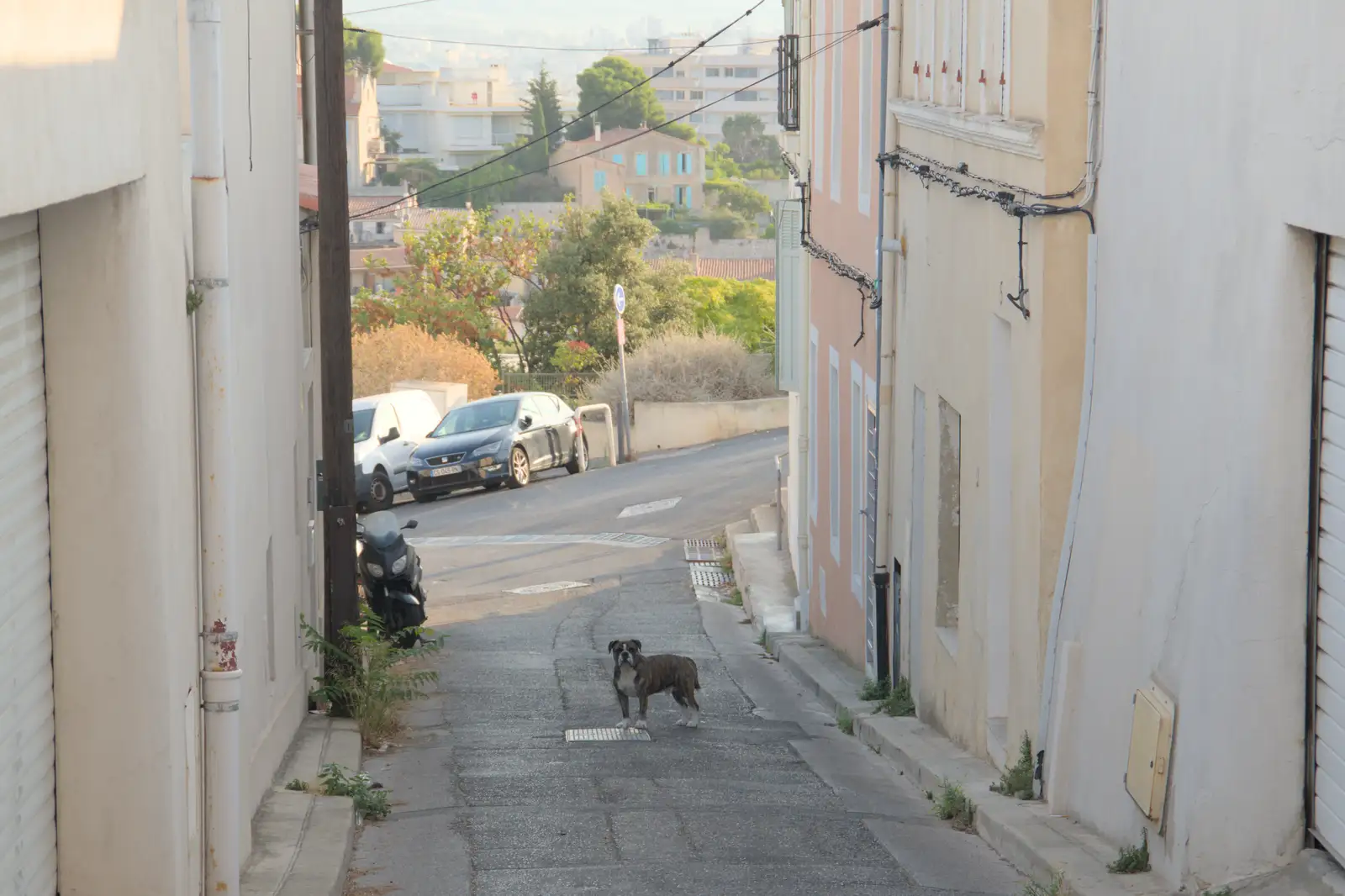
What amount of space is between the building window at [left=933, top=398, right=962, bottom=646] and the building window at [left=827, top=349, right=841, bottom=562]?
534cm

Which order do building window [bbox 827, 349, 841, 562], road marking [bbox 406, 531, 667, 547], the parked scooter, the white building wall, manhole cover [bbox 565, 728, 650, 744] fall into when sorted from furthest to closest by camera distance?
road marking [bbox 406, 531, 667, 547] < building window [bbox 827, 349, 841, 562] < the parked scooter < manhole cover [bbox 565, 728, 650, 744] < the white building wall

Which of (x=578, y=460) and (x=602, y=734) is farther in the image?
(x=578, y=460)

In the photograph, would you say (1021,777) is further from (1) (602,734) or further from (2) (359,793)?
(1) (602,734)

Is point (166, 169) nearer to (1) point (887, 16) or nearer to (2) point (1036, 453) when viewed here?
(2) point (1036, 453)

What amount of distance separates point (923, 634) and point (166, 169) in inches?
292

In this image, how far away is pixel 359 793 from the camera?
8969 millimetres

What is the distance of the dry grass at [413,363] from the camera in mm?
44312

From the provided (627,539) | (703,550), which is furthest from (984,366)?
(627,539)

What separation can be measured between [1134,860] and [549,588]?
52.6 ft

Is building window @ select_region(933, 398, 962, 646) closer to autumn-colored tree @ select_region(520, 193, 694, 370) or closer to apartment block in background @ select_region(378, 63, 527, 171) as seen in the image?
autumn-colored tree @ select_region(520, 193, 694, 370)

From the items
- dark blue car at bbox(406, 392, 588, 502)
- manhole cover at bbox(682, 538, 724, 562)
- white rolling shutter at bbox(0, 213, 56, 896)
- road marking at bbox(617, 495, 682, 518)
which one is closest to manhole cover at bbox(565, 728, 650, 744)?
white rolling shutter at bbox(0, 213, 56, 896)

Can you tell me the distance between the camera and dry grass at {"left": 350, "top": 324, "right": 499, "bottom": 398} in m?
44.3

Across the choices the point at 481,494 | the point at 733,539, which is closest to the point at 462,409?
the point at 481,494

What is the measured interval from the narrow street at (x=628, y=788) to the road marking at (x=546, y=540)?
15.9 ft
